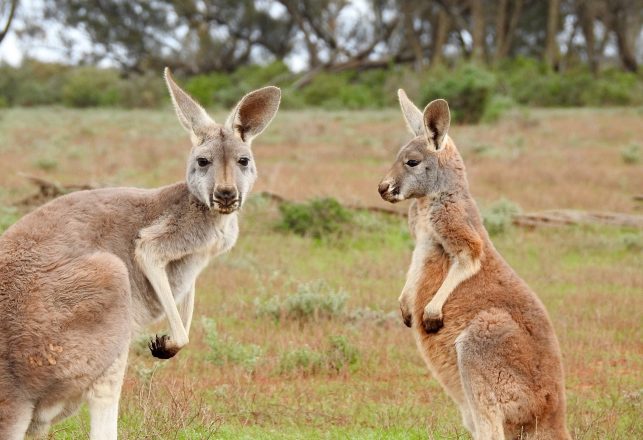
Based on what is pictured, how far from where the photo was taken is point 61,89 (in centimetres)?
4153

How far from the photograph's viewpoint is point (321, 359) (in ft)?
21.9

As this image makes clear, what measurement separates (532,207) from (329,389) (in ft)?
24.9

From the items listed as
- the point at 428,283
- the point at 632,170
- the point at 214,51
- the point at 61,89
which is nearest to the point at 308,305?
the point at 428,283

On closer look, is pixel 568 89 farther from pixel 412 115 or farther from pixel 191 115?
pixel 191 115

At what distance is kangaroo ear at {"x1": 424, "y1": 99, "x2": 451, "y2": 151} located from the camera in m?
4.97

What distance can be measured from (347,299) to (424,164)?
331cm

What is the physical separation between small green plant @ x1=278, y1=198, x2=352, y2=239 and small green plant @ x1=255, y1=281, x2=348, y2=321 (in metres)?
3.18

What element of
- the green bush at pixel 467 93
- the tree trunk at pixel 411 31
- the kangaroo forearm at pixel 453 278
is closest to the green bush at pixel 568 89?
the tree trunk at pixel 411 31

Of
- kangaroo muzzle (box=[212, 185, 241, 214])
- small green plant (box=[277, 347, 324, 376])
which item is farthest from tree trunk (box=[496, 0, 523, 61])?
kangaroo muzzle (box=[212, 185, 241, 214])

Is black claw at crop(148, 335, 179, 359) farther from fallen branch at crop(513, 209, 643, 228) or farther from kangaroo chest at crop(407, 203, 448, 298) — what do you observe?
fallen branch at crop(513, 209, 643, 228)

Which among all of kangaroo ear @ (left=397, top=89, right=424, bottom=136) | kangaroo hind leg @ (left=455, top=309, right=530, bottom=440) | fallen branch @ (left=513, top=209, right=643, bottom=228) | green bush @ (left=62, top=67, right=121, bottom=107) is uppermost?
kangaroo ear @ (left=397, top=89, right=424, bottom=136)

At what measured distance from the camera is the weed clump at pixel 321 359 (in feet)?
21.7

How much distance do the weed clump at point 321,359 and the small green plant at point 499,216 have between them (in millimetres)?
4723

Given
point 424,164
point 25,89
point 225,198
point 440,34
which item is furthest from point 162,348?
point 440,34
